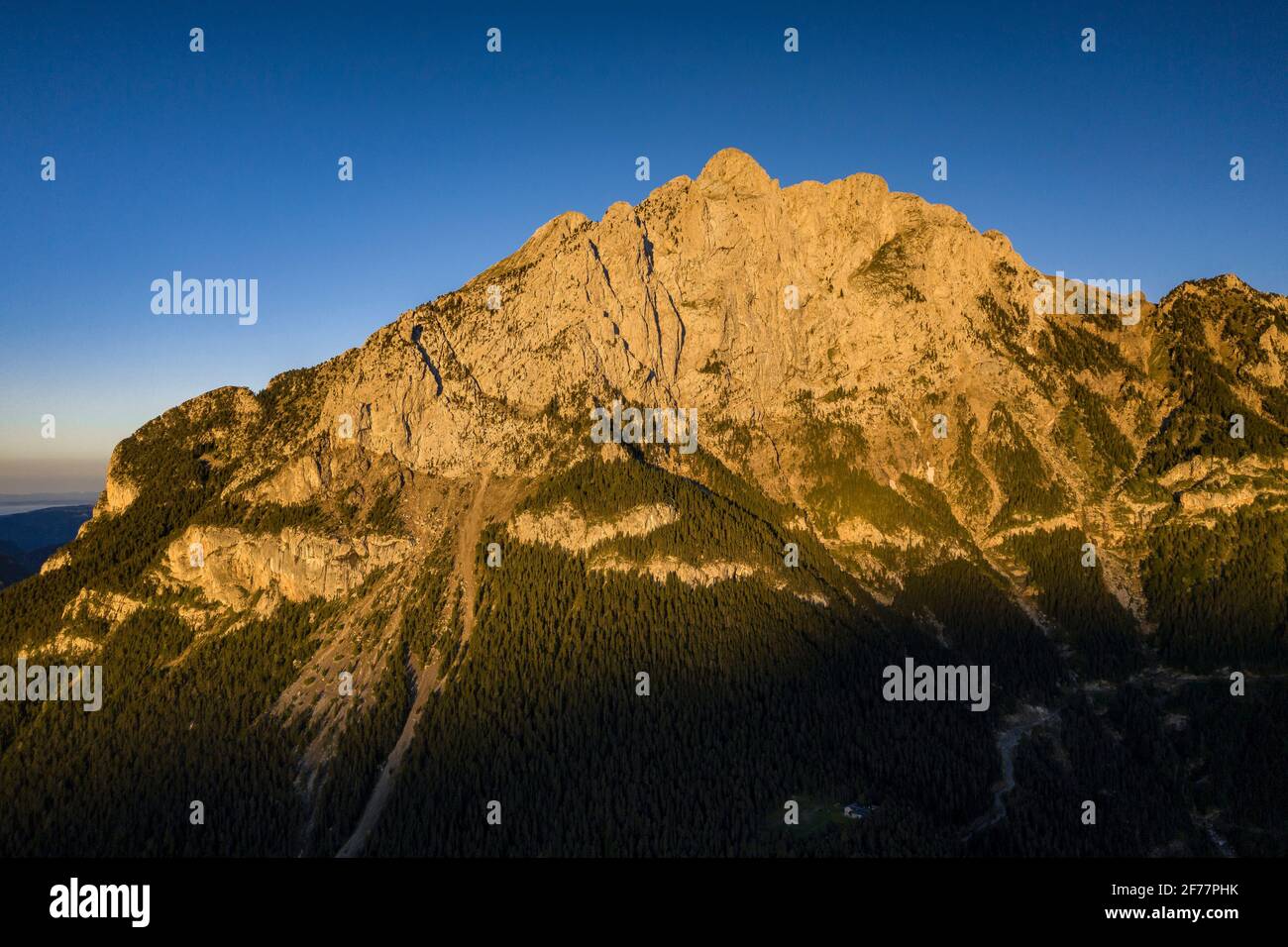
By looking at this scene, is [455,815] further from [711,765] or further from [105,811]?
[105,811]

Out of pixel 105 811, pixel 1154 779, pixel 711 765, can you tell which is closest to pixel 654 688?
pixel 711 765

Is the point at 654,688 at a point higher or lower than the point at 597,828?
higher

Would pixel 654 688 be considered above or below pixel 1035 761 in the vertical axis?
above

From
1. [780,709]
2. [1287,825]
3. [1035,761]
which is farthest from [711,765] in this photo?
[1287,825]
